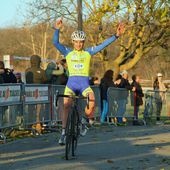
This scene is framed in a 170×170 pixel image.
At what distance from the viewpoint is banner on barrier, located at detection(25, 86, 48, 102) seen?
47.7ft

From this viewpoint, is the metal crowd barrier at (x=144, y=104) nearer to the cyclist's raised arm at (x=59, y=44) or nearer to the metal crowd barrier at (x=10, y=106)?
the metal crowd barrier at (x=10, y=106)

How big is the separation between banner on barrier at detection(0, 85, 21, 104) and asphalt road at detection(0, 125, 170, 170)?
1.02 m

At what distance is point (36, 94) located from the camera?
15016mm

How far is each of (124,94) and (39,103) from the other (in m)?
5.73

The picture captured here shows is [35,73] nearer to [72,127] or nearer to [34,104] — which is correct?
[34,104]

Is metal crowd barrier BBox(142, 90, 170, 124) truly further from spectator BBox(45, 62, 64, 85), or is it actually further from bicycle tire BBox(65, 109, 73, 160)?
bicycle tire BBox(65, 109, 73, 160)

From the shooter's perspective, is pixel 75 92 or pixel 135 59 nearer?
pixel 75 92

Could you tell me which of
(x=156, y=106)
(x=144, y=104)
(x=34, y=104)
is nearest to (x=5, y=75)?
(x=34, y=104)

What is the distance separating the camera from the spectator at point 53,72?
645 inches

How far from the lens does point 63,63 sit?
56.2 feet

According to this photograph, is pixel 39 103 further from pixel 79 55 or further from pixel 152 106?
pixel 152 106

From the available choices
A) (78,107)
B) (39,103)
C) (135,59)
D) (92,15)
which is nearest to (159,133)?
(39,103)

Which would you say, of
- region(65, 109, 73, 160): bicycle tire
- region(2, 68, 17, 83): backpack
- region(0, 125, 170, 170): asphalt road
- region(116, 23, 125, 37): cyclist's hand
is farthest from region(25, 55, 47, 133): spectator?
region(65, 109, 73, 160): bicycle tire

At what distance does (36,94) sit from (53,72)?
5.23ft
